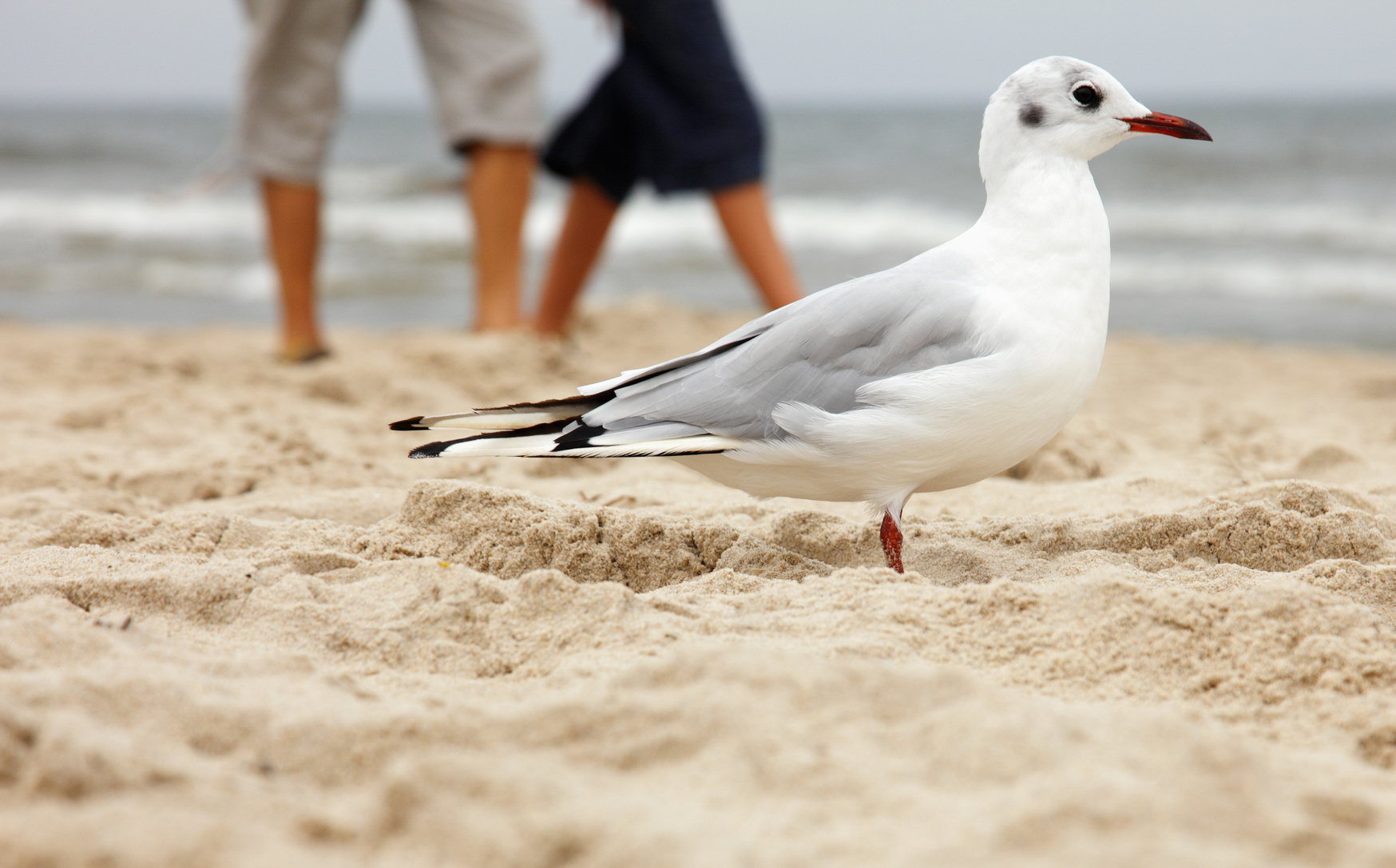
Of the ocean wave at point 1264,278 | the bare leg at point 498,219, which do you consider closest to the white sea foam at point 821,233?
the ocean wave at point 1264,278

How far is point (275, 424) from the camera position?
3.48 m

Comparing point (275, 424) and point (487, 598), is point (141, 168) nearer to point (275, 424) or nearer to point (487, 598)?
point (275, 424)

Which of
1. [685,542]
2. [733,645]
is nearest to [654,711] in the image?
[733,645]

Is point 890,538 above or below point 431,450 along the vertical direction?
below

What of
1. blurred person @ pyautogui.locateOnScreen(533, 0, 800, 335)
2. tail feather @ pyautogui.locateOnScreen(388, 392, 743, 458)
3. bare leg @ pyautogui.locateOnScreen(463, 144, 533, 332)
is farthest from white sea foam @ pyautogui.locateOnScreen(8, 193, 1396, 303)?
tail feather @ pyautogui.locateOnScreen(388, 392, 743, 458)

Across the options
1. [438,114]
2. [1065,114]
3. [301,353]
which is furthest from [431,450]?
[438,114]

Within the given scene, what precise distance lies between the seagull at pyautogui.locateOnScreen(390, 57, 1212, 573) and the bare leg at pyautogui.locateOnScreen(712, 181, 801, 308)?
202 centimetres

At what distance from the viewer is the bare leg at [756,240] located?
14.0ft

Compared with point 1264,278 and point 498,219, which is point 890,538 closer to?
point 498,219

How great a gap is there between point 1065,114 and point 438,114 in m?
2.95

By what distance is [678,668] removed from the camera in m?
1.47

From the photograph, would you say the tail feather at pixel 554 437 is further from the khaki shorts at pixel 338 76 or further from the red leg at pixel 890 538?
the khaki shorts at pixel 338 76

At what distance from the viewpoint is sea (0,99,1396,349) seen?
26.3ft

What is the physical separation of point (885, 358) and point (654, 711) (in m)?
0.92
